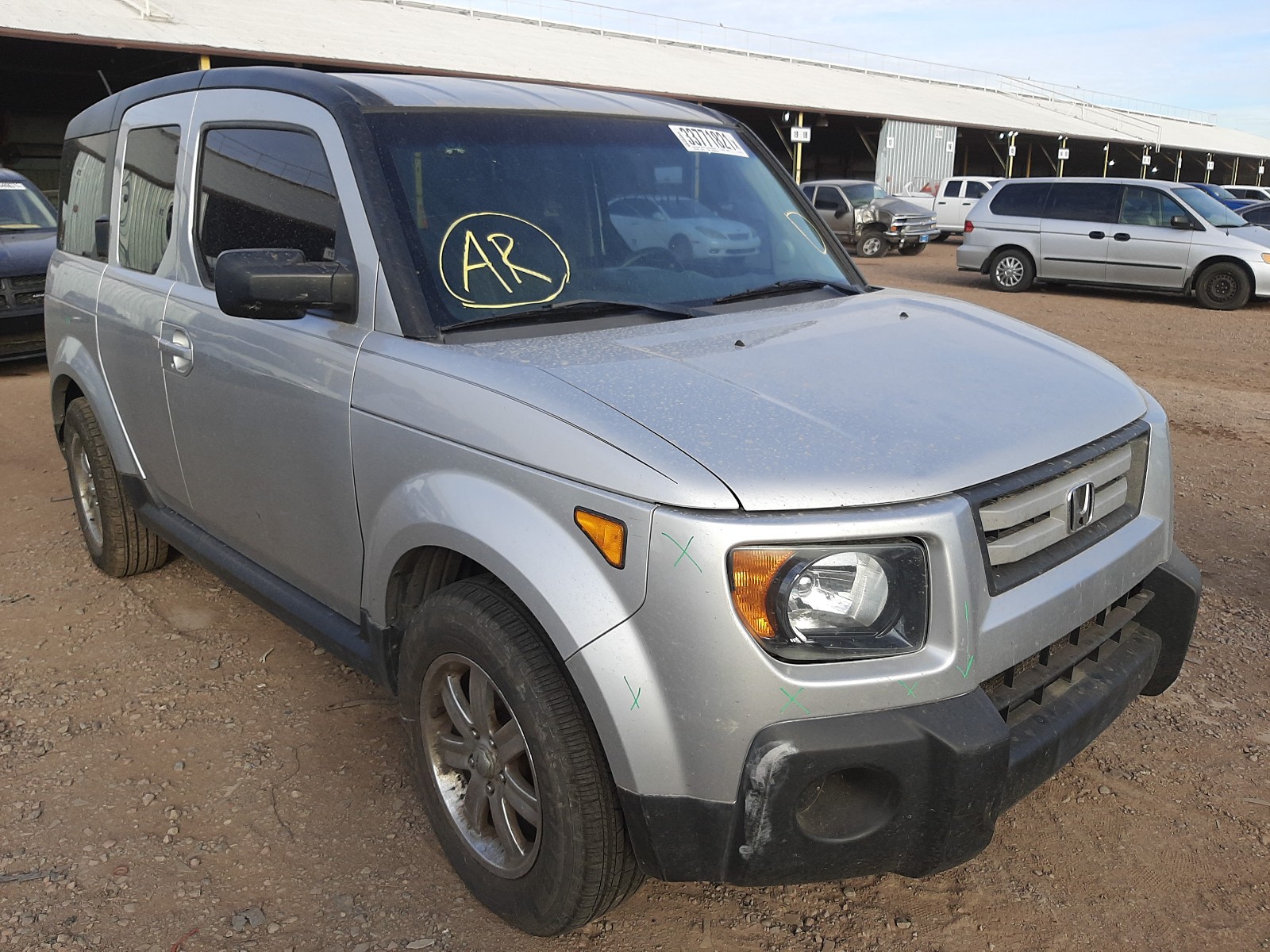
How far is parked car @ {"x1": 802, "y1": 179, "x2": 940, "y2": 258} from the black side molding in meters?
20.2

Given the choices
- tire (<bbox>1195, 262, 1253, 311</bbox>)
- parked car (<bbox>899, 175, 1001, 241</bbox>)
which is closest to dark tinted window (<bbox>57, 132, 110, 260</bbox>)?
tire (<bbox>1195, 262, 1253, 311</bbox>)

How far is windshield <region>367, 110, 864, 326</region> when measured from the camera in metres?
2.71

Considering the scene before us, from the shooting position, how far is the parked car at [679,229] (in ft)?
10.0

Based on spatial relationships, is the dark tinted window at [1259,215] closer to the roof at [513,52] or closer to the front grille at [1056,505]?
the roof at [513,52]

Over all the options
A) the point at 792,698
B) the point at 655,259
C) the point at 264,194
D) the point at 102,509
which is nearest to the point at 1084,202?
the point at 655,259

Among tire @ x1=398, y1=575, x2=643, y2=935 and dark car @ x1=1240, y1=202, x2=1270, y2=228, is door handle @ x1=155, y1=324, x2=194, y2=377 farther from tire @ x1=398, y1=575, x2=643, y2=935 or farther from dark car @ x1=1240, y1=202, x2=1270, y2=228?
dark car @ x1=1240, y1=202, x2=1270, y2=228

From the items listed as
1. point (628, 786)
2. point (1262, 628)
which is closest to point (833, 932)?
point (628, 786)

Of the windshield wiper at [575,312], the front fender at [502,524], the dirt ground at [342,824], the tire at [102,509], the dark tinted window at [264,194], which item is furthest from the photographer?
the tire at [102,509]

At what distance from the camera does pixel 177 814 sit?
117 inches

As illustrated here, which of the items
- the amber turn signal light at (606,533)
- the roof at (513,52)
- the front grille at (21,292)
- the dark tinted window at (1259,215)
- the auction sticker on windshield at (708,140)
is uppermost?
the roof at (513,52)

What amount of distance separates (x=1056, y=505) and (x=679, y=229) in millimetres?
1442

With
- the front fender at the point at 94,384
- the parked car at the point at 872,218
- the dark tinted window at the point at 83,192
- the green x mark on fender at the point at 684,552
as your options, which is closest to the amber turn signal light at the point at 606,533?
the green x mark on fender at the point at 684,552

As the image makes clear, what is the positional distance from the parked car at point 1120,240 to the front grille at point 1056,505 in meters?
13.7

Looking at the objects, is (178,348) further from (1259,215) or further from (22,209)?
(1259,215)
